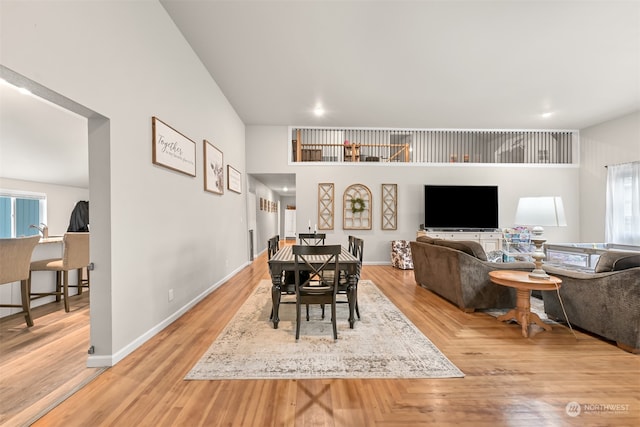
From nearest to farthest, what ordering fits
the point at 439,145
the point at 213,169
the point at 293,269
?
the point at 293,269 < the point at 213,169 < the point at 439,145

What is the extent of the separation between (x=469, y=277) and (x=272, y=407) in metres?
2.62

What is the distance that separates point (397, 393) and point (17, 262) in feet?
11.8

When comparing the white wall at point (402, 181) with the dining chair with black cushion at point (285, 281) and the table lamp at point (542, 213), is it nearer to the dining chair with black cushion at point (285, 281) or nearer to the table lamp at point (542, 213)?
the dining chair with black cushion at point (285, 281)

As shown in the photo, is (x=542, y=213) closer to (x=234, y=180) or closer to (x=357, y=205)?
(x=357, y=205)

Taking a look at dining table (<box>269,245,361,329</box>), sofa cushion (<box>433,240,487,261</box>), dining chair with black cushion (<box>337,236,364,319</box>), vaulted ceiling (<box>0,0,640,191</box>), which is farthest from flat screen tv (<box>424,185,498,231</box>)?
dining table (<box>269,245,361,329</box>)

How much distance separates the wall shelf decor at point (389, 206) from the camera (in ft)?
20.9

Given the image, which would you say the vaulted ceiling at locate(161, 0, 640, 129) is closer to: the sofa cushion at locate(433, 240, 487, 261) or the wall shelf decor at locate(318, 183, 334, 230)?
the wall shelf decor at locate(318, 183, 334, 230)

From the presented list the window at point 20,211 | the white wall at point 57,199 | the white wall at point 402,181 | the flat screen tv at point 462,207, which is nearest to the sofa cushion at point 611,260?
the flat screen tv at point 462,207

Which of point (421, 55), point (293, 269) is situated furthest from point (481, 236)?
point (293, 269)

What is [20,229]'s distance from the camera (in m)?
5.37

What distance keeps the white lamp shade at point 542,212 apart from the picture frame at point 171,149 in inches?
152

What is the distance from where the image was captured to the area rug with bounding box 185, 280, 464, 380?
1.93 metres

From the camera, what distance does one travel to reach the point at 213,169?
406 centimetres

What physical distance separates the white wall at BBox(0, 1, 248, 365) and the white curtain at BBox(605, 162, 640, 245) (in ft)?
26.4
